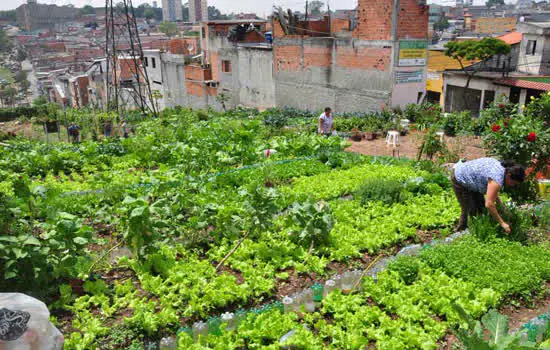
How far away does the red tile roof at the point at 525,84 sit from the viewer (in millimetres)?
19394

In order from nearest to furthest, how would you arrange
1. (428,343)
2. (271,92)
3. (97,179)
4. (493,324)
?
1. (493,324)
2. (428,343)
3. (97,179)
4. (271,92)

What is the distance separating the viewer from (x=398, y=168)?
950 centimetres

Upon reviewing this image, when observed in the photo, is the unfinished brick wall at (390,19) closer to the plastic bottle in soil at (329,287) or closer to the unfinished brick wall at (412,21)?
the unfinished brick wall at (412,21)

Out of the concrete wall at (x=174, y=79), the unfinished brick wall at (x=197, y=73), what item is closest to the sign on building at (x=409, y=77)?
the unfinished brick wall at (x=197, y=73)

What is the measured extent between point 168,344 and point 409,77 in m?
17.3

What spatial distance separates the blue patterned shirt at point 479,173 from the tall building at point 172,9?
562 ft

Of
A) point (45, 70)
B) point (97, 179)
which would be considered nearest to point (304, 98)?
point (97, 179)

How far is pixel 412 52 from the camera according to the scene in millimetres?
18609

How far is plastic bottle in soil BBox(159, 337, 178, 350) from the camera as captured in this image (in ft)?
13.2

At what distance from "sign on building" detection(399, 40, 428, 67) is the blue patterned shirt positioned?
533 inches

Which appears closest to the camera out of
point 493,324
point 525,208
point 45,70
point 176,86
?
point 493,324

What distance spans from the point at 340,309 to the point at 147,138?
8.86m

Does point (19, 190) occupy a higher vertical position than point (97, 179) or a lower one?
higher

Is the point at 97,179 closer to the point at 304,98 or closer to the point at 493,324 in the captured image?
the point at 493,324
